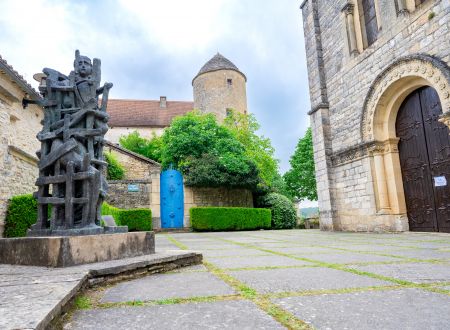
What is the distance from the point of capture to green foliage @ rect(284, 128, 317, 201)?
27875 millimetres

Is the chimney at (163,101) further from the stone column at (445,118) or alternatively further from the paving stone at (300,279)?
the paving stone at (300,279)

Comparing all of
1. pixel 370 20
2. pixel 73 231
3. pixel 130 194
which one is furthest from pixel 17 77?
pixel 370 20

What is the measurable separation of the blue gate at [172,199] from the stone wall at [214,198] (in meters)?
0.28

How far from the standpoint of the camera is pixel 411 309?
5.11 ft

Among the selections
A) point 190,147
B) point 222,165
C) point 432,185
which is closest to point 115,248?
point 432,185

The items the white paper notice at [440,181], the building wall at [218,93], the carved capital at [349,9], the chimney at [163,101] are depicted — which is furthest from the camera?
the chimney at [163,101]

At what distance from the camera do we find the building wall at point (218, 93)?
26984mm

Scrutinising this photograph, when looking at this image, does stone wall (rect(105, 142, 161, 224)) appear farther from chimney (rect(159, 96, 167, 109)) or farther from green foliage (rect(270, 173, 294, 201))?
chimney (rect(159, 96, 167, 109))

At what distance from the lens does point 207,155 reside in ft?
51.6

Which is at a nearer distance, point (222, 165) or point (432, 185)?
point (432, 185)

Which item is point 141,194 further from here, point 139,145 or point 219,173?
point 139,145

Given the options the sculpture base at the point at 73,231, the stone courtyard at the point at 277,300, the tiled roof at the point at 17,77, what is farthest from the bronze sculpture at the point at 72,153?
the tiled roof at the point at 17,77

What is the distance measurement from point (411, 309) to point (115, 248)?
242 centimetres

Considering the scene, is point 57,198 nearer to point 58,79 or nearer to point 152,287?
point 58,79
